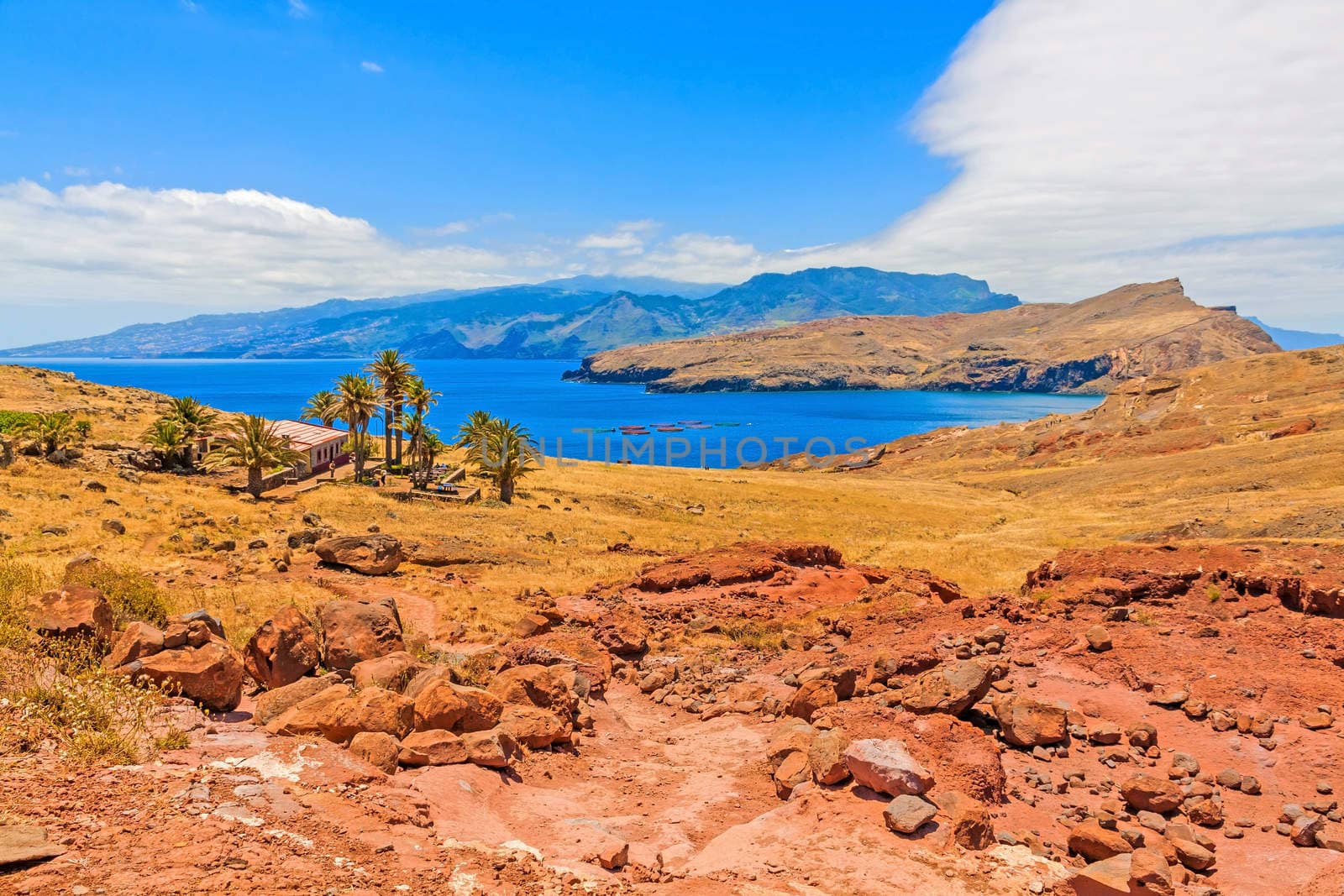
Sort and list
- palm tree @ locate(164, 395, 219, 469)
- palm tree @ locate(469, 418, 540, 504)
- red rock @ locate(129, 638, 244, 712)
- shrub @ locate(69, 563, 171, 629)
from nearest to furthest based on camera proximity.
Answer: red rock @ locate(129, 638, 244, 712) → shrub @ locate(69, 563, 171, 629) → palm tree @ locate(164, 395, 219, 469) → palm tree @ locate(469, 418, 540, 504)

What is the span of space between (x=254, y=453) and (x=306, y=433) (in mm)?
21971

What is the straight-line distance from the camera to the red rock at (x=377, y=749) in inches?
362

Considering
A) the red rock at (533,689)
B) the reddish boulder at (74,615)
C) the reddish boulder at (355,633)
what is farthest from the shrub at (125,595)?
the red rock at (533,689)

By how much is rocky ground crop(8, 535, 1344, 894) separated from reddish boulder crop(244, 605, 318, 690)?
0.12 ft

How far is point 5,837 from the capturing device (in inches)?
233

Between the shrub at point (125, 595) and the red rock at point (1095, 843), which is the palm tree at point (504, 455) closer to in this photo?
the shrub at point (125, 595)

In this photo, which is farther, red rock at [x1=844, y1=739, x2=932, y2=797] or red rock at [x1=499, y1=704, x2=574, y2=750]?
red rock at [x1=499, y1=704, x2=574, y2=750]

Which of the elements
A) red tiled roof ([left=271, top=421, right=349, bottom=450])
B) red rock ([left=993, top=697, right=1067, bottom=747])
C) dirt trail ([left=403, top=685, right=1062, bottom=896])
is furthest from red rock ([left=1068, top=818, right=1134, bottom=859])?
red tiled roof ([left=271, top=421, right=349, bottom=450])

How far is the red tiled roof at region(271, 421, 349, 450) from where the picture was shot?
59225 mm

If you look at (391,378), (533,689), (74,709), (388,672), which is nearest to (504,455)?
(391,378)

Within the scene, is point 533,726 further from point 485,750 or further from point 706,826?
point 706,826

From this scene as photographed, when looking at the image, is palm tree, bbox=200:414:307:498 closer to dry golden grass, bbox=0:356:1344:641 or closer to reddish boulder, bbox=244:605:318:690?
dry golden grass, bbox=0:356:1344:641

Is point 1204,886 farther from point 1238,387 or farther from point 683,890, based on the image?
point 1238,387

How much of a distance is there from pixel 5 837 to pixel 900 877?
827 centimetres
